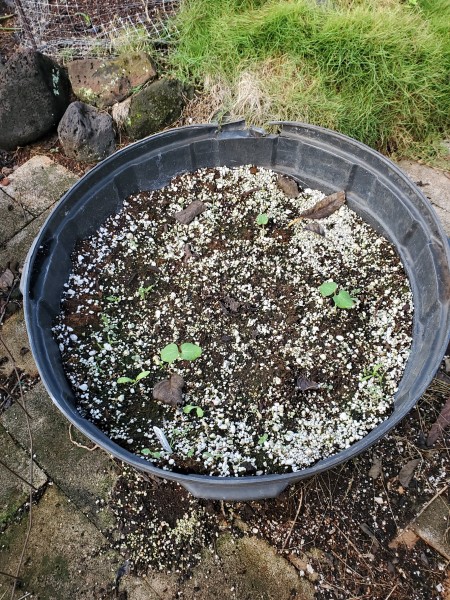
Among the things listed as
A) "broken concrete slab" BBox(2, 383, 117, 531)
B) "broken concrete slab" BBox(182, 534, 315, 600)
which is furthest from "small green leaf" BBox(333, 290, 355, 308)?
"broken concrete slab" BBox(2, 383, 117, 531)

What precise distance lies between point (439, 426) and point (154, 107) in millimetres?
1838

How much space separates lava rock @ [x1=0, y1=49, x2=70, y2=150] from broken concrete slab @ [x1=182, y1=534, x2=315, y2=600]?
201cm

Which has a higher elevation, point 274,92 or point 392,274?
point 274,92

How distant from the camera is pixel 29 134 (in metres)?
2.25

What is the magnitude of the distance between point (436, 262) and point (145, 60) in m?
1.77

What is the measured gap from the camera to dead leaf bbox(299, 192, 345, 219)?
6.18ft

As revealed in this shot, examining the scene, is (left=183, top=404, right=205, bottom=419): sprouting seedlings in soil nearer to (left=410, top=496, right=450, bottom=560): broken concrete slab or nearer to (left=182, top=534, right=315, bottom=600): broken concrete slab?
(left=182, top=534, right=315, bottom=600): broken concrete slab

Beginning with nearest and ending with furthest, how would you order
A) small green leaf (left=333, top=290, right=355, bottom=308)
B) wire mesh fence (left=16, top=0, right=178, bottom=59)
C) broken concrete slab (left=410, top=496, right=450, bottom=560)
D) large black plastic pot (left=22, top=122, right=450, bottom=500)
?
large black plastic pot (left=22, top=122, right=450, bottom=500), broken concrete slab (left=410, top=496, right=450, bottom=560), small green leaf (left=333, top=290, right=355, bottom=308), wire mesh fence (left=16, top=0, right=178, bottom=59)

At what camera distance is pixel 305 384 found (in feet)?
4.90

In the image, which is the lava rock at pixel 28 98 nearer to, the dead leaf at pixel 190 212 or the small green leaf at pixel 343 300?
the dead leaf at pixel 190 212

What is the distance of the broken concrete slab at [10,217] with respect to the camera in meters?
1.99

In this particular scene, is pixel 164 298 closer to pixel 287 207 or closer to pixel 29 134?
pixel 287 207

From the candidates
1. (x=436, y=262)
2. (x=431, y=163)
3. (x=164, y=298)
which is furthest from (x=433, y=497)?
(x=431, y=163)

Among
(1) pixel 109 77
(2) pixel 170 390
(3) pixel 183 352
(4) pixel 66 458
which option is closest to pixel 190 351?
(3) pixel 183 352
